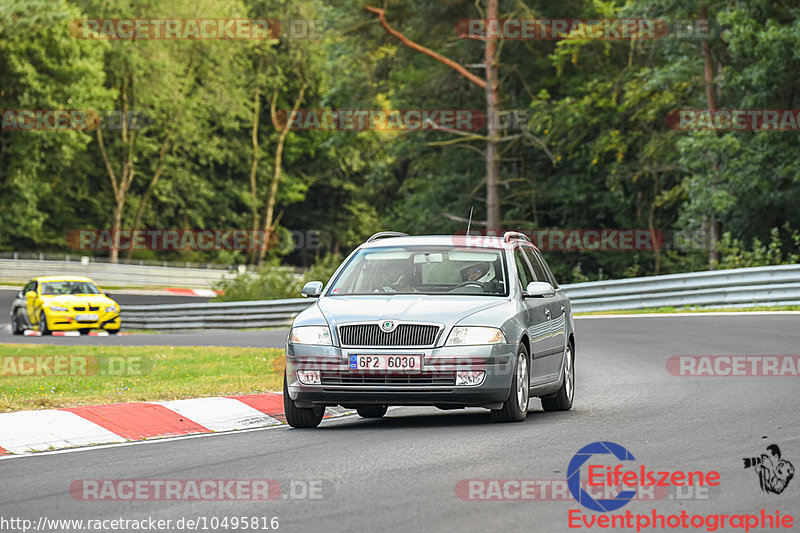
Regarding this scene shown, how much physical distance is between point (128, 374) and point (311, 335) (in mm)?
7210

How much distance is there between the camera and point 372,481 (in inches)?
309

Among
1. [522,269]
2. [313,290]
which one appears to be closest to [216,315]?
[522,269]

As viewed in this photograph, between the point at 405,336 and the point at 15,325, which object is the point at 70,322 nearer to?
the point at 15,325

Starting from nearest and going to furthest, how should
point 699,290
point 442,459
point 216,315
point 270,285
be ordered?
point 442,459 < point 699,290 < point 216,315 < point 270,285

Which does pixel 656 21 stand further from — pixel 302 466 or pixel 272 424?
pixel 302 466

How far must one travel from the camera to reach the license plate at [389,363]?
1042 centimetres

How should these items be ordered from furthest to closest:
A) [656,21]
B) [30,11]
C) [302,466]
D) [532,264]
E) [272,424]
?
1. [30,11]
2. [656,21]
3. [532,264]
4. [272,424]
5. [302,466]

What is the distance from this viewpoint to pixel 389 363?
10445 mm

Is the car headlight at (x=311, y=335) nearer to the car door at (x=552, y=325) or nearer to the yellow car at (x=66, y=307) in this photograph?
the car door at (x=552, y=325)

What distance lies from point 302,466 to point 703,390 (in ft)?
21.0

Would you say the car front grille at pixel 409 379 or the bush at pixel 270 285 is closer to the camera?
the car front grille at pixel 409 379

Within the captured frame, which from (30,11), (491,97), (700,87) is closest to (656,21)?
(700,87)

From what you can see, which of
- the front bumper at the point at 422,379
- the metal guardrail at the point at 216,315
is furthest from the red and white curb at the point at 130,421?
the metal guardrail at the point at 216,315

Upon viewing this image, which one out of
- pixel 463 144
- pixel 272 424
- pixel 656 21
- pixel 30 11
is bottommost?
pixel 272 424
